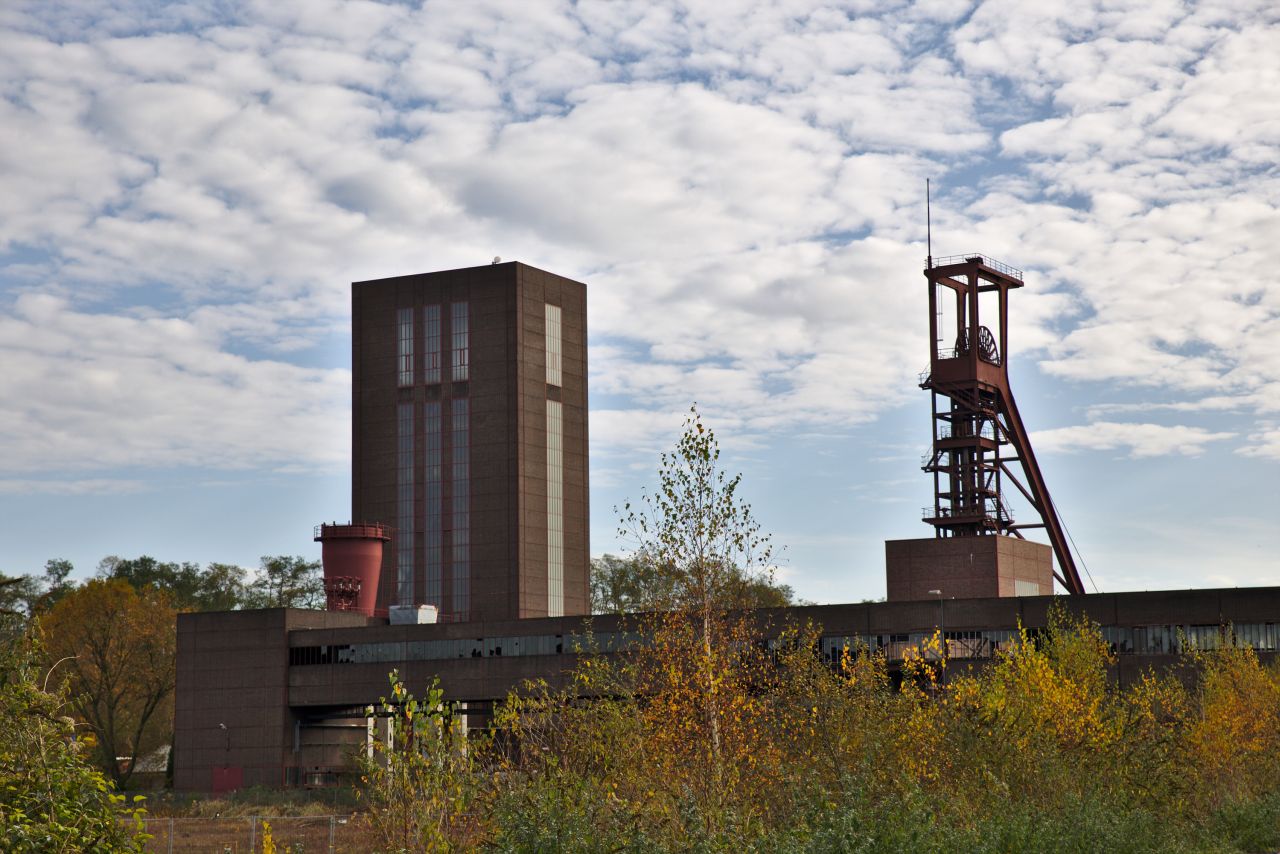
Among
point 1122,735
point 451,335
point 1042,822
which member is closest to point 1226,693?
point 1122,735

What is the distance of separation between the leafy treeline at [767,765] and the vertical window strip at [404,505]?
97.0 metres

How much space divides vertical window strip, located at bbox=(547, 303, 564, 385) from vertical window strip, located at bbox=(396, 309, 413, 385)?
13105mm

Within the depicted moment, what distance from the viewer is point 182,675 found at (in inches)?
4109

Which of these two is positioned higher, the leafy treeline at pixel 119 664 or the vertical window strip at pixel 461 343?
the vertical window strip at pixel 461 343

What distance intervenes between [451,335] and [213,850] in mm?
83206

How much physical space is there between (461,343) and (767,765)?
110351 millimetres

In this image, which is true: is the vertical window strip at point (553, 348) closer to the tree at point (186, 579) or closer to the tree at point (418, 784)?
the tree at point (186, 579)

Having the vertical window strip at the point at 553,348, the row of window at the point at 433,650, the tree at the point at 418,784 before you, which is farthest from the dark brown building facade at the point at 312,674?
the tree at the point at 418,784

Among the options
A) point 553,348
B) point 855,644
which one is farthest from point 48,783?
point 553,348

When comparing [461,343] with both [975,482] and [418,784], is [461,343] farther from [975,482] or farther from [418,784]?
[418,784]

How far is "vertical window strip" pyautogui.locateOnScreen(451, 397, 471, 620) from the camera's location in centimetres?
12988

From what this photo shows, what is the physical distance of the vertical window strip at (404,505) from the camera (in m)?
132

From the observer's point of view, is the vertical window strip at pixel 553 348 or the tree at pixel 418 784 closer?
the tree at pixel 418 784

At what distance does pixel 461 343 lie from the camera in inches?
5310
